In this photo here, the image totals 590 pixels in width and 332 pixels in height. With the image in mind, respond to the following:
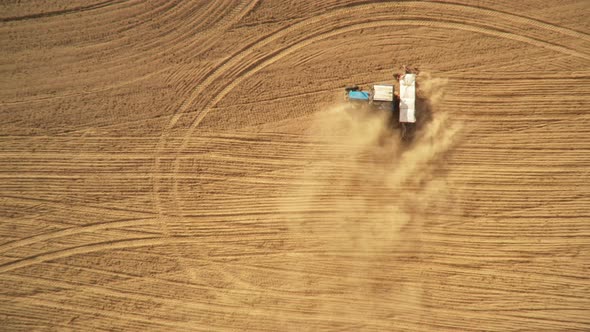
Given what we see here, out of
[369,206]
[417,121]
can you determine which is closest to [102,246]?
[369,206]

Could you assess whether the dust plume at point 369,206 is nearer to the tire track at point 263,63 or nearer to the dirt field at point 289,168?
the dirt field at point 289,168

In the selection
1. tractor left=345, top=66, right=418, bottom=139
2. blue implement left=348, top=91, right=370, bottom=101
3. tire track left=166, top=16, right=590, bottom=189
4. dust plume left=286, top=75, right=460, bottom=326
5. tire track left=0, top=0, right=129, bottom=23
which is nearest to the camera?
tractor left=345, top=66, right=418, bottom=139

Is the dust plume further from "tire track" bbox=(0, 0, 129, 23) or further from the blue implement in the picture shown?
"tire track" bbox=(0, 0, 129, 23)

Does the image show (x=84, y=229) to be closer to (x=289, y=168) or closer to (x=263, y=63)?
(x=289, y=168)

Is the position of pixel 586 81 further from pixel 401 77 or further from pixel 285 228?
pixel 285 228

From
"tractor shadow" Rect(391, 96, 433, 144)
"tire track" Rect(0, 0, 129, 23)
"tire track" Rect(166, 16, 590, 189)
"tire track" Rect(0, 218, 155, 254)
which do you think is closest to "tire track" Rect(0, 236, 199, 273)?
"tire track" Rect(0, 218, 155, 254)

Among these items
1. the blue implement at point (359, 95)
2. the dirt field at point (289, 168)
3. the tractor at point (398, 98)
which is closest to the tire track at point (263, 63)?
the dirt field at point (289, 168)

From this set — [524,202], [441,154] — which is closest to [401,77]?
[441,154]
